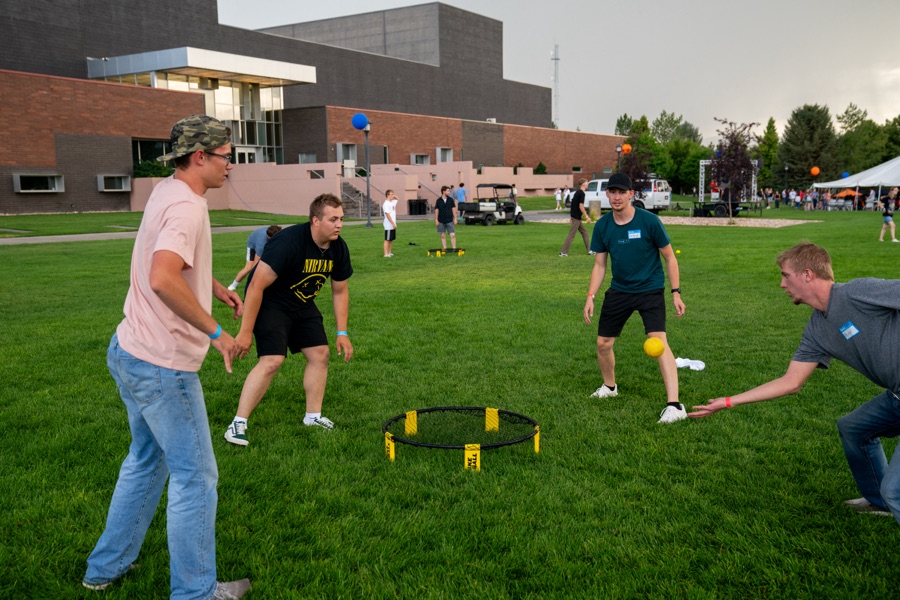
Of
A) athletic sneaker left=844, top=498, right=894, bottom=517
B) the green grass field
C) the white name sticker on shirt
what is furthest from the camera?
athletic sneaker left=844, top=498, right=894, bottom=517

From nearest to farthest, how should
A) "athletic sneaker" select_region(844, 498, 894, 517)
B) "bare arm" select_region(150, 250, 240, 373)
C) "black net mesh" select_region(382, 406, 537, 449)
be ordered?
"bare arm" select_region(150, 250, 240, 373), "athletic sneaker" select_region(844, 498, 894, 517), "black net mesh" select_region(382, 406, 537, 449)

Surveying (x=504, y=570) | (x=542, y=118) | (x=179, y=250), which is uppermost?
(x=542, y=118)

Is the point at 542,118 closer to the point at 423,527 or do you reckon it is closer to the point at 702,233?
the point at 702,233

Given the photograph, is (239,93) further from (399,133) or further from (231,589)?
(231,589)

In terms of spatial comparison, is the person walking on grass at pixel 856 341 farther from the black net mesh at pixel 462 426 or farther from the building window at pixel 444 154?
the building window at pixel 444 154

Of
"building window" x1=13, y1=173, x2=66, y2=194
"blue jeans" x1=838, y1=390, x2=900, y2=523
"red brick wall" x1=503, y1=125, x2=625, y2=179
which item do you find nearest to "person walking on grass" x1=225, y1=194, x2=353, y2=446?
"blue jeans" x1=838, y1=390, x2=900, y2=523

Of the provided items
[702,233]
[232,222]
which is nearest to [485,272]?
[702,233]

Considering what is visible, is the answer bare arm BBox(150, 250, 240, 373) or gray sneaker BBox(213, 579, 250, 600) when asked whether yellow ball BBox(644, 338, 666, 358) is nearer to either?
gray sneaker BBox(213, 579, 250, 600)

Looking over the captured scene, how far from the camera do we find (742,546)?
157 inches

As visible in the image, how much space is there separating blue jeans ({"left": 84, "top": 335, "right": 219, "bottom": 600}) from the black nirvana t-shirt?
2.23m

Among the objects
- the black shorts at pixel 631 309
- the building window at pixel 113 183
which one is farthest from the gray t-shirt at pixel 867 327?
the building window at pixel 113 183

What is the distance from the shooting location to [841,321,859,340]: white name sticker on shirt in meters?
3.63

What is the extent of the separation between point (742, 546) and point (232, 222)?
34.8 meters

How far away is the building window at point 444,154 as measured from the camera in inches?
2564
